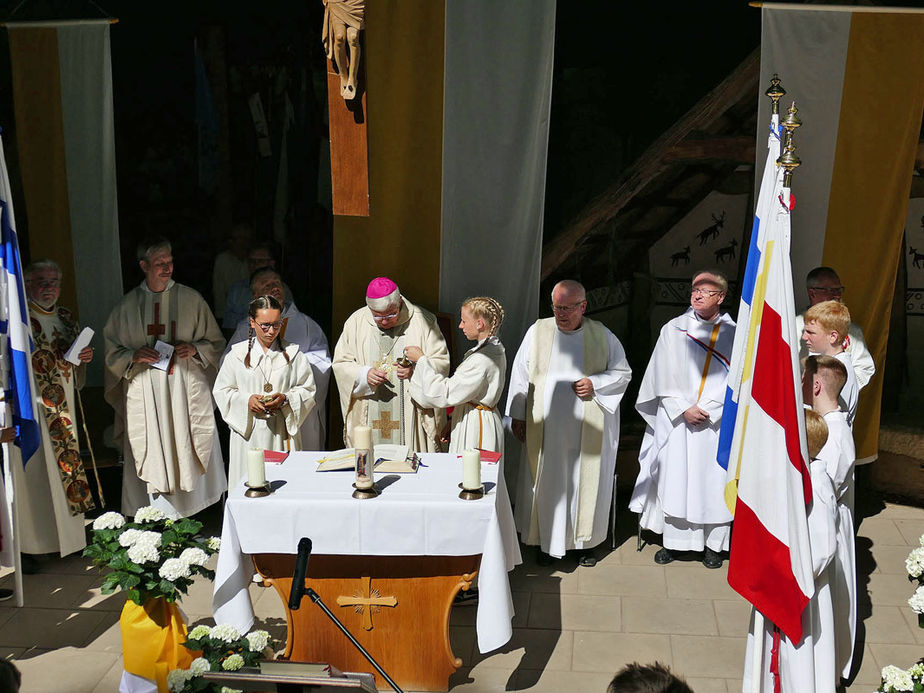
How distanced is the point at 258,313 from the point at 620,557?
9.37 ft

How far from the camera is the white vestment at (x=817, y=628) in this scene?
428cm

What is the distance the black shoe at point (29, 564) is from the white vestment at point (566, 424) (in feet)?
10.4

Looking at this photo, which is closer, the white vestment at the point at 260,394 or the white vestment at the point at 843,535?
the white vestment at the point at 843,535

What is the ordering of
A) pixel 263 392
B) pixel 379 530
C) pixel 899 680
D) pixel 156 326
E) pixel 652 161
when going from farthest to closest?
pixel 652 161, pixel 156 326, pixel 263 392, pixel 379 530, pixel 899 680

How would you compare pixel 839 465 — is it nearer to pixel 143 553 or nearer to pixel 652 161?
pixel 143 553

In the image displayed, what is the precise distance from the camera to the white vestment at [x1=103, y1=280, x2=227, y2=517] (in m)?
6.58

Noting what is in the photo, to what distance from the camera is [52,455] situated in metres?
6.42

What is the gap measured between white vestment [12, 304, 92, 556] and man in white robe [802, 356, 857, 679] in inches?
179

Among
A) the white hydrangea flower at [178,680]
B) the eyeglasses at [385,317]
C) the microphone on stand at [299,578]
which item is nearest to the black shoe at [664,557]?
the eyeglasses at [385,317]

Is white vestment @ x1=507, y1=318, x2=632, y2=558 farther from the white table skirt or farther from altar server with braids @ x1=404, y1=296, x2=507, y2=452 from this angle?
the white table skirt

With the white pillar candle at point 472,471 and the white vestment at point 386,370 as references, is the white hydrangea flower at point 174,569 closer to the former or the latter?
the white pillar candle at point 472,471

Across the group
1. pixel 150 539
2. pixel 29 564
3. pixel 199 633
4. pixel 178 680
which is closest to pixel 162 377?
pixel 29 564

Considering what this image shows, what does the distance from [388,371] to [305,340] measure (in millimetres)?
754

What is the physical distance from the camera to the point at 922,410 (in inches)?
351
